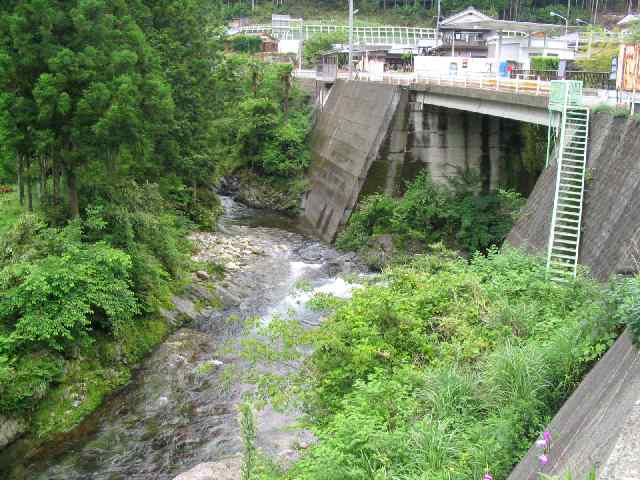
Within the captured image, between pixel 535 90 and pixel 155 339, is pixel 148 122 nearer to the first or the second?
pixel 155 339

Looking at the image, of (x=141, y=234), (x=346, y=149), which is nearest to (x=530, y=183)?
(x=346, y=149)

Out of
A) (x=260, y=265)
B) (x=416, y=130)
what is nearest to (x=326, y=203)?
(x=416, y=130)

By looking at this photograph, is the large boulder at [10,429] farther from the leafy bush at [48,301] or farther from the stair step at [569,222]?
the stair step at [569,222]

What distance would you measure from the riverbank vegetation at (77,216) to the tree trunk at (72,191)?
0.04m

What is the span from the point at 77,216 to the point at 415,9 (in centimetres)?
8287

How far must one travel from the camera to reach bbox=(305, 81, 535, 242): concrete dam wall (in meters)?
26.4

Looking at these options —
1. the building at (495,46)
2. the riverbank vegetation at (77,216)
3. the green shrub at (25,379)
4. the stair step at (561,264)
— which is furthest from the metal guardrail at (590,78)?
the green shrub at (25,379)

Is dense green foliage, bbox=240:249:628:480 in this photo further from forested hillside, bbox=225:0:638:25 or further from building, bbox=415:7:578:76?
forested hillside, bbox=225:0:638:25

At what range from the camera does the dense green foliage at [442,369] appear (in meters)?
7.46

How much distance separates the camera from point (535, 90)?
19094 mm

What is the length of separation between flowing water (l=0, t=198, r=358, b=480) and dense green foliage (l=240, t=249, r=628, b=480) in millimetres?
1260

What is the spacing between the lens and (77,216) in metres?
16.7

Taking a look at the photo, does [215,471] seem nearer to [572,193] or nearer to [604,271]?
[604,271]

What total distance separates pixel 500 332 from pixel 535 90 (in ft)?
36.0
